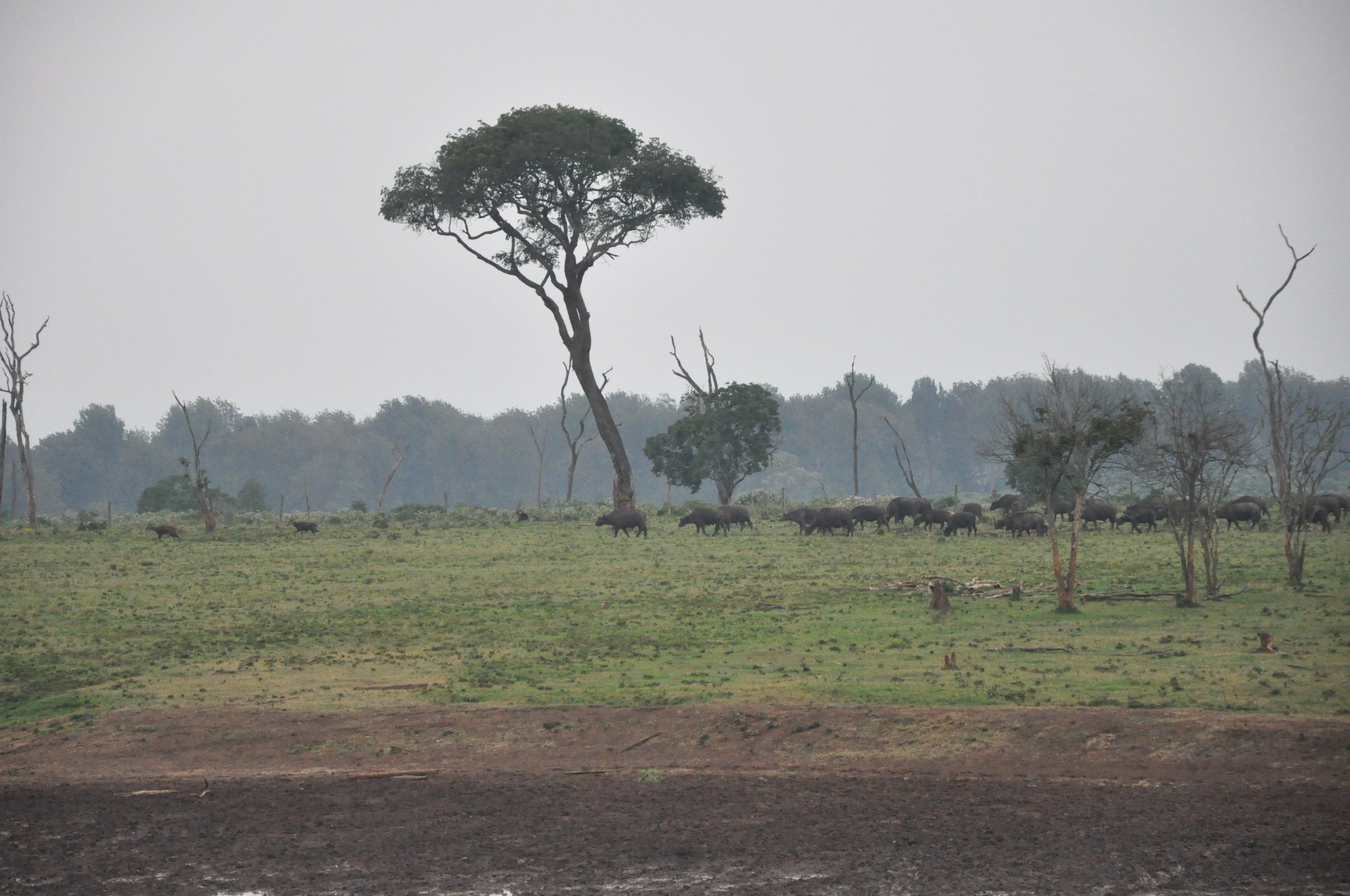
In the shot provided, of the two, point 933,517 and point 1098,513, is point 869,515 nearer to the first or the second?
point 933,517

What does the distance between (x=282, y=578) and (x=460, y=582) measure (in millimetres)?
4529

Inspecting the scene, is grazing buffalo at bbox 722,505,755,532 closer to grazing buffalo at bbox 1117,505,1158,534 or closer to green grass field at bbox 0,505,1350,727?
green grass field at bbox 0,505,1350,727

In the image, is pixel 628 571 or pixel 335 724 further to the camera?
pixel 628 571

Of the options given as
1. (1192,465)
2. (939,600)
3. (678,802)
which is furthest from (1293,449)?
(678,802)

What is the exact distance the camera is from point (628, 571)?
1159 inches

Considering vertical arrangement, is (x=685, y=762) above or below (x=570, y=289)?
below

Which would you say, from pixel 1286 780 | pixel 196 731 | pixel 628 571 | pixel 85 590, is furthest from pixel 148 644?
pixel 1286 780

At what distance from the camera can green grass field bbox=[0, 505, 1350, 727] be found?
15.3 m

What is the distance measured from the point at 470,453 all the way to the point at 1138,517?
97.1 metres

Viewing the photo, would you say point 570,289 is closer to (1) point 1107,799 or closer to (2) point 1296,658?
(2) point 1296,658

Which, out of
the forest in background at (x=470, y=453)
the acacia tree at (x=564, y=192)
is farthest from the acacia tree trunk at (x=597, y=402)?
the forest in background at (x=470, y=453)

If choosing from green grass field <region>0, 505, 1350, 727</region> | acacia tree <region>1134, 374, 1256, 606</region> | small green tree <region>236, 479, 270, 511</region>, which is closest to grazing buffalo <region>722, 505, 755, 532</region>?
green grass field <region>0, 505, 1350, 727</region>

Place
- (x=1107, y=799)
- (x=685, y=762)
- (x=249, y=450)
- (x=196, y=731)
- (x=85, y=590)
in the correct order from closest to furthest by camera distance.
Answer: (x=1107, y=799) < (x=685, y=762) < (x=196, y=731) < (x=85, y=590) < (x=249, y=450)

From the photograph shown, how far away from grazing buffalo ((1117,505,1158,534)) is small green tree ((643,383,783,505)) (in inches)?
861
